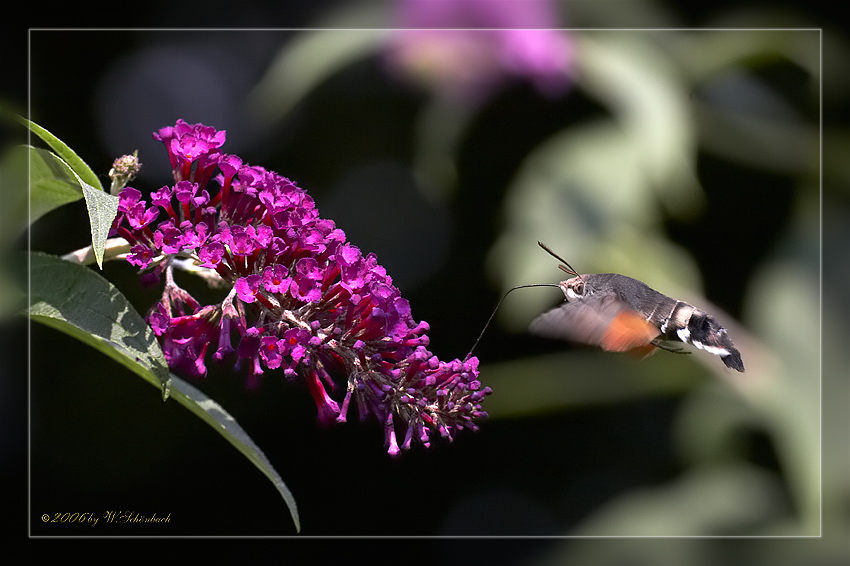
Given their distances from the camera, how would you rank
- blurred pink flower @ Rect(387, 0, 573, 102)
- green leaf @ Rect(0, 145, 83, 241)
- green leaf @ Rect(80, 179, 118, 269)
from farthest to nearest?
blurred pink flower @ Rect(387, 0, 573, 102)
green leaf @ Rect(0, 145, 83, 241)
green leaf @ Rect(80, 179, 118, 269)

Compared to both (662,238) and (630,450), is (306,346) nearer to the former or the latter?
(662,238)

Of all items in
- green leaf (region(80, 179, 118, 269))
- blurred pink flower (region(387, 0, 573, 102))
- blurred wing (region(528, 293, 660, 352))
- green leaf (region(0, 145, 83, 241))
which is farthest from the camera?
blurred pink flower (region(387, 0, 573, 102))

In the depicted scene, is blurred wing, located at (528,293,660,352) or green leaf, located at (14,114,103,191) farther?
blurred wing, located at (528,293,660,352)

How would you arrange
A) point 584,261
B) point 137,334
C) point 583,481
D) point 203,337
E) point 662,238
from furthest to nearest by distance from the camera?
point 583,481 → point 662,238 → point 584,261 → point 203,337 → point 137,334

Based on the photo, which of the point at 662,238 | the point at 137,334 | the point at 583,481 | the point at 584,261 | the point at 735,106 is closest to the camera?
the point at 137,334

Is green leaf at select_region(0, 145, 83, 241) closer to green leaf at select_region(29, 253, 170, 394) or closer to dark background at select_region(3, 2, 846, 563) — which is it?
green leaf at select_region(29, 253, 170, 394)

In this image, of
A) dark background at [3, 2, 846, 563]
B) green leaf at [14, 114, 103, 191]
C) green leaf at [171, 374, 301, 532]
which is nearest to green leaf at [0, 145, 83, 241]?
green leaf at [14, 114, 103, 191]

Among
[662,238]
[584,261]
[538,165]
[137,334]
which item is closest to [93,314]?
[137,334]
